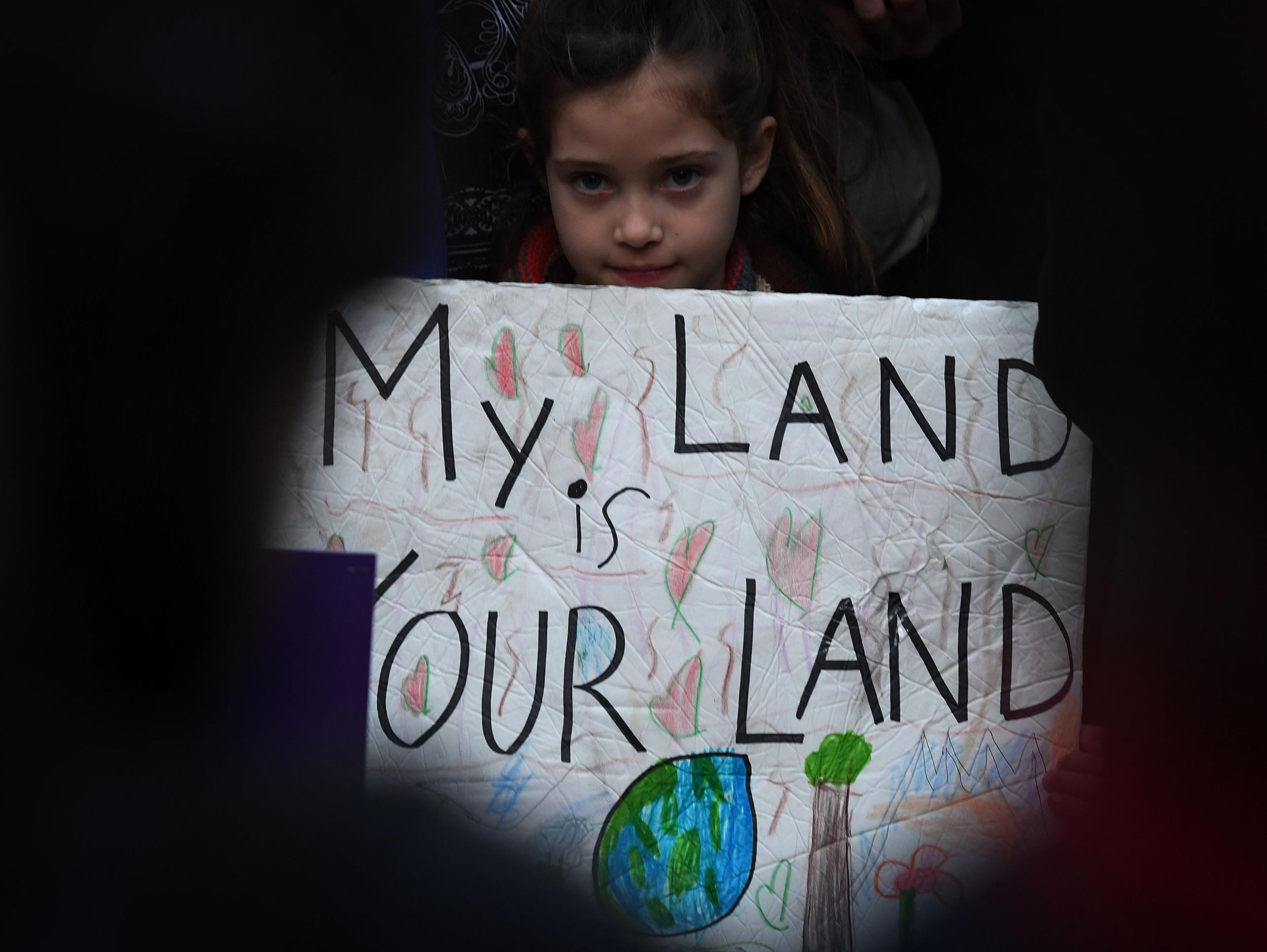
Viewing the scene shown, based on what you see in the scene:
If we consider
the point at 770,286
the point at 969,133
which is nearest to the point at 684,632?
the point at 770,286

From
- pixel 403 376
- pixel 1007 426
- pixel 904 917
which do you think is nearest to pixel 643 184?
pixel 403 376

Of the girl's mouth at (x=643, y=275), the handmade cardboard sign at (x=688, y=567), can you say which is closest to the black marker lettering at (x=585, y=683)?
the handmade cardboard sign at (x=688, y=567)

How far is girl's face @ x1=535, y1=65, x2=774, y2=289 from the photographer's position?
3.65 feet

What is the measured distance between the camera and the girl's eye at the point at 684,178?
1.15m

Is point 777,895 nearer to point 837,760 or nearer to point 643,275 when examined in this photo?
point 837,760

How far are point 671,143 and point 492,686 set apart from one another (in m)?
0.57

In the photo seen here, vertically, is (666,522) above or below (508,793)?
above

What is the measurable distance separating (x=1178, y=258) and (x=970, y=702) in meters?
0.45

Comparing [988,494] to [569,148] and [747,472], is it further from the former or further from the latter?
[569,148]

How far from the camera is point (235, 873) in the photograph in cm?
102

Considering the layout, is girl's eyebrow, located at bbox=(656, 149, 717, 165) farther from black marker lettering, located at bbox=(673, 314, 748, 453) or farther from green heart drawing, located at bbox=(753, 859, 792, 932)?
green heart drawing, located at bbox=(753, 859, 792, 932)

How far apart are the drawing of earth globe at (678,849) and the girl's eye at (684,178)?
0.58 m

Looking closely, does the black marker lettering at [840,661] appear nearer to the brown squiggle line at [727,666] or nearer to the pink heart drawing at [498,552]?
the brown squiggle line at [727,666]

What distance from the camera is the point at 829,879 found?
3.43ft
